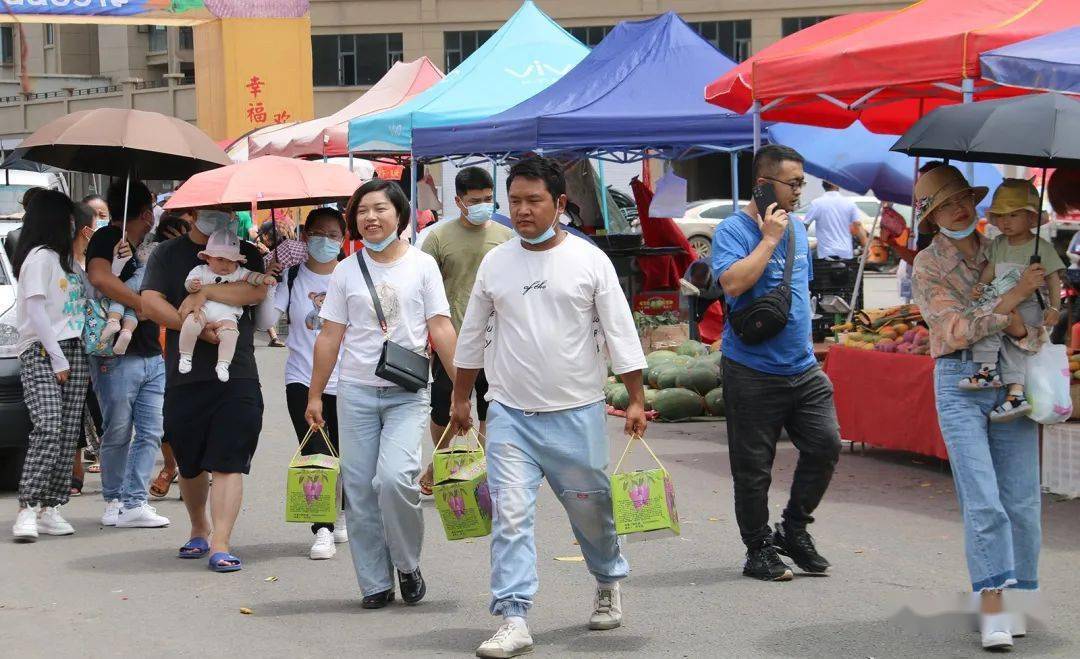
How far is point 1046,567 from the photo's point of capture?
742cm

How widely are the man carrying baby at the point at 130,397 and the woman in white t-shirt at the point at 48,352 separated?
220 millimetres

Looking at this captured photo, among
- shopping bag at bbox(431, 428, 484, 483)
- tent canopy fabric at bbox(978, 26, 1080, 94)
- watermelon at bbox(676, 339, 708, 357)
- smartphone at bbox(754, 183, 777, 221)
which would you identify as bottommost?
watermelon at bbox(676, 339, 708, 357)

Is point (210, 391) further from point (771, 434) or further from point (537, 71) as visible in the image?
point (537, 71)

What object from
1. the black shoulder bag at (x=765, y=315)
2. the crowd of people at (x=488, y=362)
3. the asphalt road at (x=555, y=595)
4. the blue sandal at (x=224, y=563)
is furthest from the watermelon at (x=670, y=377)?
the black shoulder bag at (x=765, y=315)

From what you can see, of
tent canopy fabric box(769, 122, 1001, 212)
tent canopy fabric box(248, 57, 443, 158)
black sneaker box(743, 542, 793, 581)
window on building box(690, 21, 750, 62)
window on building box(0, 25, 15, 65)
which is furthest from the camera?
window on building box(0, 25, 15, 65)

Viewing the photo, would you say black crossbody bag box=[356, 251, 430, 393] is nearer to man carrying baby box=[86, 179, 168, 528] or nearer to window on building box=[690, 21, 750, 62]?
man carrying baby box=[86, 179, 168, 528]

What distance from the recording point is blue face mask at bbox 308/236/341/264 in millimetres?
8273

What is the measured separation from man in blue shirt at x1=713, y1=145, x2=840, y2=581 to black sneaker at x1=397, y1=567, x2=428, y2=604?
1.54 meters

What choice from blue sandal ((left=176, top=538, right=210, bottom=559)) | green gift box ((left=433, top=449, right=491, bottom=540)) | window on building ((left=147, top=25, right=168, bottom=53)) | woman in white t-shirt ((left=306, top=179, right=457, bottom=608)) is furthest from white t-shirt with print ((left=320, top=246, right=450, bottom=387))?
window on building ((left=147, top=25, right=168, bottom=53))

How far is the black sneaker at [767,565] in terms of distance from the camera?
718cm

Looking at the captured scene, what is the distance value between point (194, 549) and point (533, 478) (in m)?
2.79

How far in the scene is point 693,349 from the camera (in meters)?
14.8

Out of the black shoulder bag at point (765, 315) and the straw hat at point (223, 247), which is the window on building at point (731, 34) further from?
the black shoulder bag at point (765, 315)

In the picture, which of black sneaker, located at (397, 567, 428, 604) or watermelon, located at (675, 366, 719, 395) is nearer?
black sneaker, located at (397, 567, 428, 604)
